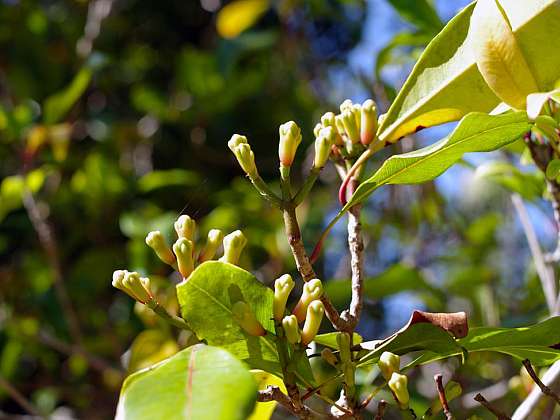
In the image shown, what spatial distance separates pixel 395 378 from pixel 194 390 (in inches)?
8.5

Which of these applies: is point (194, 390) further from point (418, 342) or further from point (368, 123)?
point (368, 123)

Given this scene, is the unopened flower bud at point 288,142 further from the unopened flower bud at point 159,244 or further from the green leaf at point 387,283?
the green leaf at point 387,283

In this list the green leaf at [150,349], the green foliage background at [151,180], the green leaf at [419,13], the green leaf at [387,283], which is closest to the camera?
the green leaf at [419,13]

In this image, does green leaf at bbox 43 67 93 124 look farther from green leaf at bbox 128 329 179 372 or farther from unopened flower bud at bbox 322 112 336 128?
unopened flower bud at bbox 322 112 336 128

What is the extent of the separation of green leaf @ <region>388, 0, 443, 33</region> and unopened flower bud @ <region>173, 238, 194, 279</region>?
0.65 meters

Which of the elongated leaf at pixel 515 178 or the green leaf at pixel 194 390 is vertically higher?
the green leaf at pixel 194 390

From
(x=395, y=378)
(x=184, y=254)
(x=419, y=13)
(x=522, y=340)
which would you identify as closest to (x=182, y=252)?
(x=184, y=254)

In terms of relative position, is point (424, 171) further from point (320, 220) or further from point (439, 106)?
point (320, 220)

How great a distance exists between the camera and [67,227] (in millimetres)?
2508

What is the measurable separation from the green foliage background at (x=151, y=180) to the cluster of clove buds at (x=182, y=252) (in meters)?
1.01

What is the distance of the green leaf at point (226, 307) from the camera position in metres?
0.61

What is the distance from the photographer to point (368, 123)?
Result: 745mm

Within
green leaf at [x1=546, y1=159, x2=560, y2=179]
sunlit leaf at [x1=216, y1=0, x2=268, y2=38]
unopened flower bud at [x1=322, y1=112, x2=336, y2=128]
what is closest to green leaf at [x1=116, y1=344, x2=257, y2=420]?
unopened flower bud at [x1=322, y1=112, x2=336, y2=128]

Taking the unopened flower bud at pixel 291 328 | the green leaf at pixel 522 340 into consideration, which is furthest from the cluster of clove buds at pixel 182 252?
the green leaf at pixel 522 340
